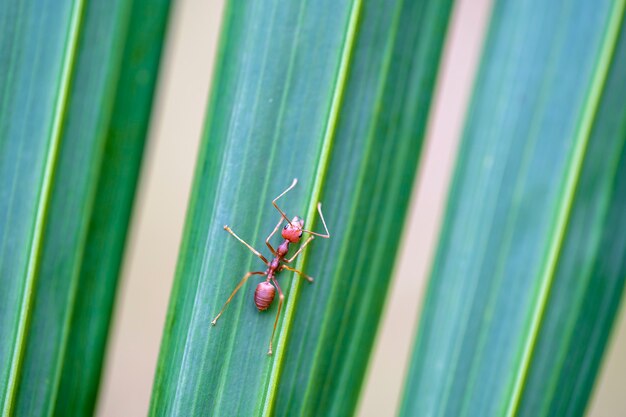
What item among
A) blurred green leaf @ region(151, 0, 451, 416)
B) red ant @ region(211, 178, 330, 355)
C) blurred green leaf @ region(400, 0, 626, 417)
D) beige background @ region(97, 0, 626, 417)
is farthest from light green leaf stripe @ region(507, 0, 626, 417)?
beige background @ region(97, 0, 626, 417)

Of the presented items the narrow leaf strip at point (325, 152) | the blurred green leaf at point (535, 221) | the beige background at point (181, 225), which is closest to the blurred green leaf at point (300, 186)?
the narrow leaf strip at point (325, 152)

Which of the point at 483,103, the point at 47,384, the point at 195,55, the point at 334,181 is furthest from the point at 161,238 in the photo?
the point at 483,103

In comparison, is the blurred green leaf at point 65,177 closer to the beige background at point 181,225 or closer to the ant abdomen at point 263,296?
the ant abdomen at point 263,296

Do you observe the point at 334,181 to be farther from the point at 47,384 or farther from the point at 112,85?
the point at 47,384

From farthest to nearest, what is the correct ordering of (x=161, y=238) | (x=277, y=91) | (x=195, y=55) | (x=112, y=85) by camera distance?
(x=161, y=238) < (x=195, y=55) < (x=112, y=85) < (x=277, y=91)

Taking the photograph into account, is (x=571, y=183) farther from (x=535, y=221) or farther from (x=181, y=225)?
(x=181, y=225)
